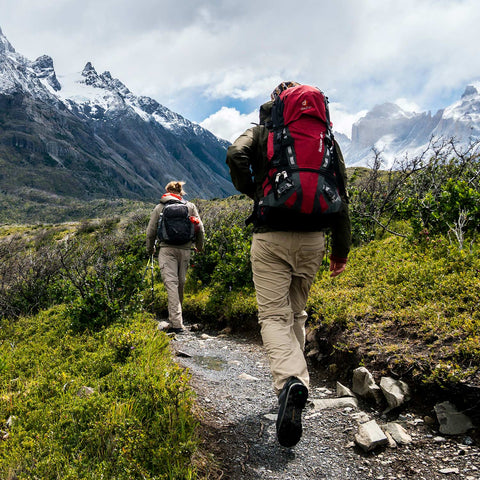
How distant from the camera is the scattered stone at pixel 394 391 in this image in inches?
122

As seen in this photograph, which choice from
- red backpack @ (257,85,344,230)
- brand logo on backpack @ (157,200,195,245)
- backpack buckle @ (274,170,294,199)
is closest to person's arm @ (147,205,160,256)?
brand logo on backpack @ (157,200,195,245)

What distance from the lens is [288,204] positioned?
264 centimetres

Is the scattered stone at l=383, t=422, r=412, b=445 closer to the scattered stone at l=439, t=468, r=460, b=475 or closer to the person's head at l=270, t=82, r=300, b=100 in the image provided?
the scattered stone at l=439, t=468, r=460, b=475

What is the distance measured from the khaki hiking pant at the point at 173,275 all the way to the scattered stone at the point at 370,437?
13.5 feet

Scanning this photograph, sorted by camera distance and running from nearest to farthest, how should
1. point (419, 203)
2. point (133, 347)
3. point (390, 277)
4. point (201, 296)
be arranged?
point (133, 347) < point (390, 277) < point (419, 203) < point (201, 296)

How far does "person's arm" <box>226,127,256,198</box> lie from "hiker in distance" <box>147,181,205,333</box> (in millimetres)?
3325

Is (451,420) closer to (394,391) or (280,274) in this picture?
(394,391)

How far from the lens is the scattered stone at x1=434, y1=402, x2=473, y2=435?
2699mm

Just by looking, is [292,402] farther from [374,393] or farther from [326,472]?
[374,393]

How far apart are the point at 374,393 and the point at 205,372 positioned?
6.53ft

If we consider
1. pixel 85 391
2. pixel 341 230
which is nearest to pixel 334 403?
pixel 341 230

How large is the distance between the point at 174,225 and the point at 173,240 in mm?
269

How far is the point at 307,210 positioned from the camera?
2670 mm

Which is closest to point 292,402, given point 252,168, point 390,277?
point 252,168
